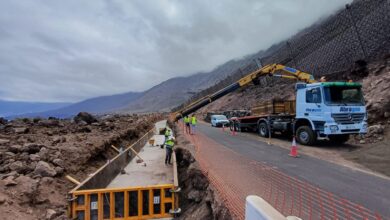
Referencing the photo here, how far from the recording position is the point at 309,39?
82.1 ft

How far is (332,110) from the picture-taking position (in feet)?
41.0

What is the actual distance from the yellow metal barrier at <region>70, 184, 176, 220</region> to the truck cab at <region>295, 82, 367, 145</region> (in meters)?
8.30

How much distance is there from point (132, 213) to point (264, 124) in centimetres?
1222

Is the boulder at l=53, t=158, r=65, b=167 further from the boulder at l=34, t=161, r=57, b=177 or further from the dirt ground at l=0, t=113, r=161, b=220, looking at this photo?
the boulder at l=34, t=161, r=57, b=177

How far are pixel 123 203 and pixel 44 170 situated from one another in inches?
121

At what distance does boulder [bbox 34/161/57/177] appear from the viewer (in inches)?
356

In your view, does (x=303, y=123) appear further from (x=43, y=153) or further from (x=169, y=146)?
(x=43, y=153)

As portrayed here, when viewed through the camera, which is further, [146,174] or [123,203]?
[146,174]

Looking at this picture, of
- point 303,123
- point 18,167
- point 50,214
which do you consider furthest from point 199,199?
point 303,123

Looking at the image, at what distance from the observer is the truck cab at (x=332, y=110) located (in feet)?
40.9

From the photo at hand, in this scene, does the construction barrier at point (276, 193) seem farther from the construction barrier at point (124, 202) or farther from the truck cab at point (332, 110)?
the truck cab at point (332, 110)

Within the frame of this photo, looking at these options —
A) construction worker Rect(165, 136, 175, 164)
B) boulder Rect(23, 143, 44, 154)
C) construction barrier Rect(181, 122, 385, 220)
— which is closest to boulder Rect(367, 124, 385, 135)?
construction barrier Rect(181, 122, 385, 220)

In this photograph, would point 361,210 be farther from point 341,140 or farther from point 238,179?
point 341,140

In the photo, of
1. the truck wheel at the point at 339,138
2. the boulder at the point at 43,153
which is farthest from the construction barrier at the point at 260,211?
the truck wheel at the point at 339,138
